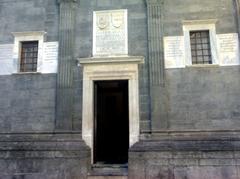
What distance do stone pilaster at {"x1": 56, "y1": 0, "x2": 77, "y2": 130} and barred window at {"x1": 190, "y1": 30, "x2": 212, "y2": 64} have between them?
5154 mm

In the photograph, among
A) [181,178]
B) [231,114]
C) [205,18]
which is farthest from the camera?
[205,18]

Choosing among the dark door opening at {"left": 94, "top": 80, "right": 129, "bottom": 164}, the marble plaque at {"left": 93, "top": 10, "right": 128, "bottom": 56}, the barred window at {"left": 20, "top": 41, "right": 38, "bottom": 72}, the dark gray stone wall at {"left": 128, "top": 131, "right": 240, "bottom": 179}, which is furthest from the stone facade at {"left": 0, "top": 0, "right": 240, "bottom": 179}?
the dark door opening at {"left": 94, "top": 80, "right": 129, "bottom": 164}

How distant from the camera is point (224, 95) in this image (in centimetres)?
1120

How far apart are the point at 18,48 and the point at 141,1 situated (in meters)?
5.88

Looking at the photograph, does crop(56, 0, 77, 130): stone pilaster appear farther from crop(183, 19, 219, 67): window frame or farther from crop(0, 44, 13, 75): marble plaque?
crop(183, 19, 219, 67): window frame

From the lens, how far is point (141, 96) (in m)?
11.5

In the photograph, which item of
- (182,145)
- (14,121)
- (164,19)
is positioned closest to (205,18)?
(164,19)

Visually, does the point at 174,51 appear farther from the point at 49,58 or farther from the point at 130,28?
the point at 49,58

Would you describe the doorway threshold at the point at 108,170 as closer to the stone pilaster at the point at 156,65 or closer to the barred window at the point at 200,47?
the stone pilaster at the point at 156,65

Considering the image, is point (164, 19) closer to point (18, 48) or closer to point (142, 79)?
point (142, 79)

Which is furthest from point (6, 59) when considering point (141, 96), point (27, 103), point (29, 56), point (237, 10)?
point (237, 10)

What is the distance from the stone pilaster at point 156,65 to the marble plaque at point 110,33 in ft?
3.61

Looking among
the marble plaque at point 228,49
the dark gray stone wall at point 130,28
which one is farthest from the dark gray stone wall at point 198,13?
the dark gray stone wall at point 130,28

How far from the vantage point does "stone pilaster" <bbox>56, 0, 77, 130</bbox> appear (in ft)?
38.1
